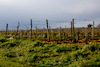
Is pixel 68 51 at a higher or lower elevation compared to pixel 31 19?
lower

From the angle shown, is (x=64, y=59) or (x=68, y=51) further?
(x=68, y=51)

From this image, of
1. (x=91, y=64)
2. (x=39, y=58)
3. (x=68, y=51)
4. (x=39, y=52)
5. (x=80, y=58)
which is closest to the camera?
(x=91, y=64)

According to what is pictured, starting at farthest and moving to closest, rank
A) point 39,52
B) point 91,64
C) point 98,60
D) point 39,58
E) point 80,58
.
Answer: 1. point 39,52
2. point 39,58
3. point 80,58
4. point 98,60
5. point 91,64

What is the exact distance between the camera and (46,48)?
11.9 meters

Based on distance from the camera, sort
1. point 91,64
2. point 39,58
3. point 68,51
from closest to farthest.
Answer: point 91,64, point 39,58, point 68,51

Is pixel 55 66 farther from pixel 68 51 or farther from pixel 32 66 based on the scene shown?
pixel 68 51

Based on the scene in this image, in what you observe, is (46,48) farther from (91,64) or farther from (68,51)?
(91,64)

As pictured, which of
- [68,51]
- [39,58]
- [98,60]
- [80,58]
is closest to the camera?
[98,60]

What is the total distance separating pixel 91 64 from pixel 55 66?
204cm

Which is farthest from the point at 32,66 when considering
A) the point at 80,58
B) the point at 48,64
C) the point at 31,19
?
the point at 31,19

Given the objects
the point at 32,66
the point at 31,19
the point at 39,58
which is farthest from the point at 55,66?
the point at 31,19

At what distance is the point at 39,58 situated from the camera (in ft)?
31.4

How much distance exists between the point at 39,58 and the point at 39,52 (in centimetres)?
167

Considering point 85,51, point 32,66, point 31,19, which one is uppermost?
point 31,19
